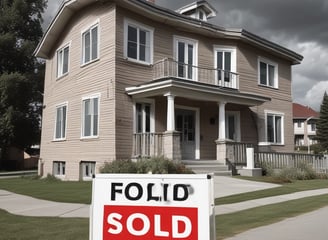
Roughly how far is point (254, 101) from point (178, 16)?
18.4 ft

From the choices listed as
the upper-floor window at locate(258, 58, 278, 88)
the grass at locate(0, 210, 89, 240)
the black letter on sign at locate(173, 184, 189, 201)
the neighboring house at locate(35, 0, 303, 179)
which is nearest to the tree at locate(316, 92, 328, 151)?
the neighboring house at locate(35, 0, 303, 179)

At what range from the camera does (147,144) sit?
17969mm

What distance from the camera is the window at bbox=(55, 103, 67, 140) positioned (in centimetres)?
2231

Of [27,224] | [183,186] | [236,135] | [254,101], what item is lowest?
[27,224]

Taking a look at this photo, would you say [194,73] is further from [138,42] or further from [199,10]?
[199,10]

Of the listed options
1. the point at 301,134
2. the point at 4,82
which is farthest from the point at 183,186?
the point at 301,134

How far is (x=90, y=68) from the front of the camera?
19.8 meters

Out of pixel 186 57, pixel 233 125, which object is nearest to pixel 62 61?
pixel 186 57

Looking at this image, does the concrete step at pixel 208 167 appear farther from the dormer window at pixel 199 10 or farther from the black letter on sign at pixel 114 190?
the black letter on sign at pixel 114 190

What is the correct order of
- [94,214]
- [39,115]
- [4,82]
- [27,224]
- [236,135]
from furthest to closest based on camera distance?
[39,115]
[4,82]
[236,135]
[27,224]
[94,214]

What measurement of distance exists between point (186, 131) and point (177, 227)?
1702 centimetres

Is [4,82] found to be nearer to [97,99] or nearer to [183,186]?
[97,99]

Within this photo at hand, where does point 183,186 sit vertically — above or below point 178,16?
below

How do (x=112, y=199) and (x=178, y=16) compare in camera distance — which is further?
(x=178, y=16)
